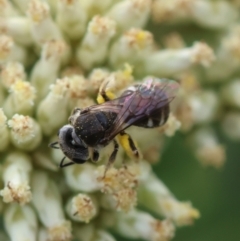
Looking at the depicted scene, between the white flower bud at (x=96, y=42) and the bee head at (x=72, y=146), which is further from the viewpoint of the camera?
the white flower bud at (x=96, y=42)

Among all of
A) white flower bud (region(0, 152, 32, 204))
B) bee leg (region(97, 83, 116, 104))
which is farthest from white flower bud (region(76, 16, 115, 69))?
white flower bud (region(0, 152, 32, 204))

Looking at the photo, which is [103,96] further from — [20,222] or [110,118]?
[20,222]

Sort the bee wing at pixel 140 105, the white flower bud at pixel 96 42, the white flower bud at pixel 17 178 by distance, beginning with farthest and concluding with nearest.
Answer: the white flower bud at pixel 96 42
the bee wing at pixel 140 105
the white flower bud at pixel 17 178

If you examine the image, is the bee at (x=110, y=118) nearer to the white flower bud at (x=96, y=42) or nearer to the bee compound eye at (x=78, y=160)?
the bee compound eye at (x=78, y=160)

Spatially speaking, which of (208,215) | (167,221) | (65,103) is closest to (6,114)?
(65,103)

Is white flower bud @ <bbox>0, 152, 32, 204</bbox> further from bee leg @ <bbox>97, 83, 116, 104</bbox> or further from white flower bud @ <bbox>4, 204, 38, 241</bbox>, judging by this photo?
bee leg @ <bbox>97, 83, 116, 104</bbox>

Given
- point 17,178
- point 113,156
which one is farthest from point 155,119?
point 17,178

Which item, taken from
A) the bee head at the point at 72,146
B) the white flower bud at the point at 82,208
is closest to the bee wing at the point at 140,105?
the bee head at the point at 72,146
